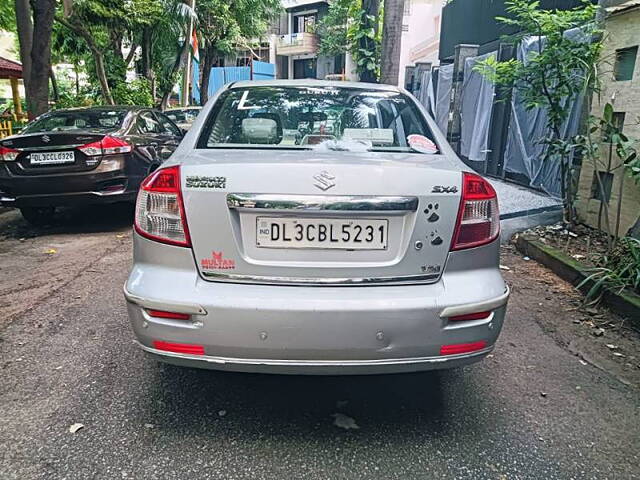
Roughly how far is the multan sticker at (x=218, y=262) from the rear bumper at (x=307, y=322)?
0.06 m

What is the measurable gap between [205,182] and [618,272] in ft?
10.8

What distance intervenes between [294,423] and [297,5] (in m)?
42.4

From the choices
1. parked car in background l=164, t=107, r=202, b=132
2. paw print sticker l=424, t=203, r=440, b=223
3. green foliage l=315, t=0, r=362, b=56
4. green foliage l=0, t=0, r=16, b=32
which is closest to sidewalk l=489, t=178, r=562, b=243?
paw print sticker l=424, t=203, r=440, b=223

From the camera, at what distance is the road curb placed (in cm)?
342

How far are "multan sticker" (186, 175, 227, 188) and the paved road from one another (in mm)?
1085

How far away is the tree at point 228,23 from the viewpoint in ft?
67.9

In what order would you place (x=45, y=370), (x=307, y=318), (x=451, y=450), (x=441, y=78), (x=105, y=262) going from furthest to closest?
1. (x=441, y=78)
2. (x=105, y=262)
3. (x=45, y=370)
4. (x=451, y=450)
5. (x=307, y=318)

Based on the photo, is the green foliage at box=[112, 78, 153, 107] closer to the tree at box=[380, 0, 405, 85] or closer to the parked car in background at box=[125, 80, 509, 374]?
the tree at box=[380, 0, 405, 85]

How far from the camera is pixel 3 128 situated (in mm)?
12922

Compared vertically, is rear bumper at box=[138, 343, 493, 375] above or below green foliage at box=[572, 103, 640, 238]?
below

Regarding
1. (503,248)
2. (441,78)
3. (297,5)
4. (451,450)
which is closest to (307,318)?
(451,450)

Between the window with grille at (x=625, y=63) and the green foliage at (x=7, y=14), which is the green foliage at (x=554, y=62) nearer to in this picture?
the window with grille at (x=625, y=63)

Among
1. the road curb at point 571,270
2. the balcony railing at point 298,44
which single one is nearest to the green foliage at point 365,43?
the road curb at point 571,270

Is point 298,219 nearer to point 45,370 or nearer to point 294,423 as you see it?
point 294,423
